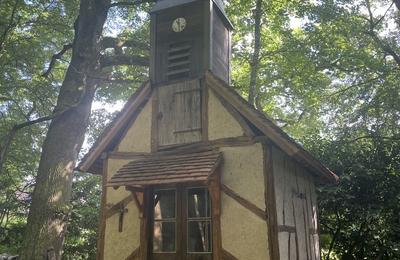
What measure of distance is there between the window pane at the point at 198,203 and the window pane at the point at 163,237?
0.58 meters

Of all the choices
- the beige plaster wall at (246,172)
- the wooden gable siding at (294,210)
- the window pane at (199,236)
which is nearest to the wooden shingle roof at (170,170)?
the beige plaster wall at (246,172)

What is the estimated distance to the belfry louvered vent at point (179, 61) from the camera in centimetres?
973

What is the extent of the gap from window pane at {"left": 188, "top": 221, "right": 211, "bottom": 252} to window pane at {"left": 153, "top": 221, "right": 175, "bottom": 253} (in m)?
0.45

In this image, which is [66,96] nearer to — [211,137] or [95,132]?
[211,137]

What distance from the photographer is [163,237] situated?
8625 millimetres

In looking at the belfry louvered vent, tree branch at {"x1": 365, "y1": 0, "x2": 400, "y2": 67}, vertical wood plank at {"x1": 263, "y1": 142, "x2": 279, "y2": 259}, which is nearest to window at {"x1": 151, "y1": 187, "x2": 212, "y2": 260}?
vertical wood plank at {"x1": 263, "y1": 142, "x2": 279, "y2": 259}

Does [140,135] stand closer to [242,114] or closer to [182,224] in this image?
[182,224]

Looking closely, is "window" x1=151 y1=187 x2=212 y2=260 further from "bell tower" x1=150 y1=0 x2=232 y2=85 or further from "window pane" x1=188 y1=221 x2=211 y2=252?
"bell tower" x1=150 y1=0 x2=232 y2=85

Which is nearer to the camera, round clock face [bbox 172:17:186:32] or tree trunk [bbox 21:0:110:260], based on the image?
tree trunk [bbox 21:0:110:260]

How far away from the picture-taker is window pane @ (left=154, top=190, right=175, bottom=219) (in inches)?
343

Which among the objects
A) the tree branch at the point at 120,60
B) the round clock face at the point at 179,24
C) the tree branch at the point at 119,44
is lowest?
the round clock face at the point at 179,24

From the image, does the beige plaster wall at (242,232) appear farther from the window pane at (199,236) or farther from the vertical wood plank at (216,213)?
the window pane at (199,236)

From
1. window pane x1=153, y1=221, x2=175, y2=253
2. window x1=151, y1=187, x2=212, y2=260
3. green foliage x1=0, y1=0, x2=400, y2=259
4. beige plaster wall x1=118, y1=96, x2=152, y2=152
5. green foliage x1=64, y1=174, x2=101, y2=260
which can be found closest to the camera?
window x1=151, y1=187, x2=212, y2=260

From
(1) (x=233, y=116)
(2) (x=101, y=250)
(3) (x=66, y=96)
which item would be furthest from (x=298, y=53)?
(2) (x=101, y=250)
